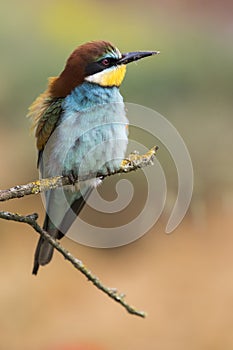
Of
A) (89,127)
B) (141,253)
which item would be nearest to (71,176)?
(89,127)

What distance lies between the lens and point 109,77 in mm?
1213

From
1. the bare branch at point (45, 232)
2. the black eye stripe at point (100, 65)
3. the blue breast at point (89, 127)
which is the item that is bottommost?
the bare branch at point (45, 232)

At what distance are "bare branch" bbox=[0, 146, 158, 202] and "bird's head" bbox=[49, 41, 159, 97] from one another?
219 millimetres

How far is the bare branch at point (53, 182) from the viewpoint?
832 millimetres

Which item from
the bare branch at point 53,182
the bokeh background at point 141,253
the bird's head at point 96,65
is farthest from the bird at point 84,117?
the bokeh background at point 141,253

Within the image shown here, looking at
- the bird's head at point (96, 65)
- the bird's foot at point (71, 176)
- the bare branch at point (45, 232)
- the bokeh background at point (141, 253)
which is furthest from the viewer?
the bokeh background at point (141, 253)

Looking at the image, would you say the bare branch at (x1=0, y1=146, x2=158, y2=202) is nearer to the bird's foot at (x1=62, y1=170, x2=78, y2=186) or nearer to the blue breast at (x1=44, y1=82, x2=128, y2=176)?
the bird's foot at (x1=62, y1=170, x2=78, y2=186)

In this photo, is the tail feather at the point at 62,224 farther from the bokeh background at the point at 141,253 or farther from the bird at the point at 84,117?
the bokeh background at the point at 141,253

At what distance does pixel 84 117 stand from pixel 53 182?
0.34 m

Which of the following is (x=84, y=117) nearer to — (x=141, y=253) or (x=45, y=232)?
(x=45, y=232)

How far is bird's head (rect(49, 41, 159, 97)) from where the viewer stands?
119 cm

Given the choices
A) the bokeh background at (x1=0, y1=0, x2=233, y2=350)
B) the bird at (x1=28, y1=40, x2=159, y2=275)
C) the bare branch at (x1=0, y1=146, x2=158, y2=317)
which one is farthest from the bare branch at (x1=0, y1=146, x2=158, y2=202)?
the bokeh background at (x1=0, y1=0, x2=233, y2=350)
